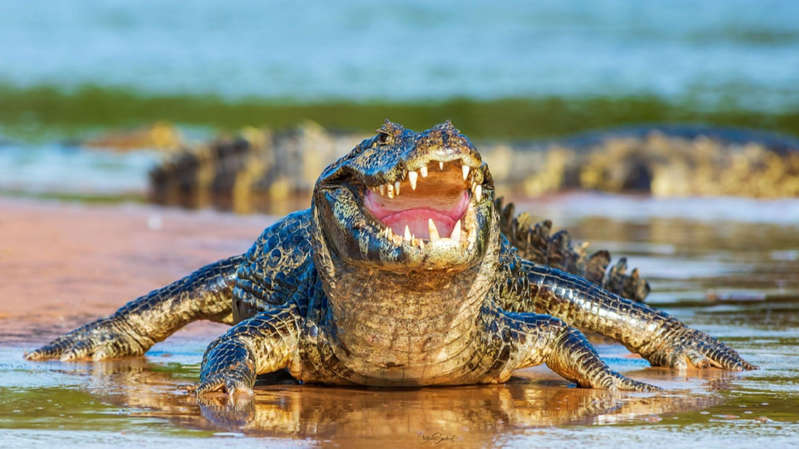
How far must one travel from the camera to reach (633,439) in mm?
3760

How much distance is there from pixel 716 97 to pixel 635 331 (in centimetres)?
2372

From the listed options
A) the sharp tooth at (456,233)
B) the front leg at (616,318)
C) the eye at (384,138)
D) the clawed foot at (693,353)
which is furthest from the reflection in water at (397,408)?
the eye at (384,138)

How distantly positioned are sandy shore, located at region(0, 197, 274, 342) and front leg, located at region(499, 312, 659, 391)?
213 centimetres

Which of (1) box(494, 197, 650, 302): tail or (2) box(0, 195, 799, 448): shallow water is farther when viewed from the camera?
(1) box(494, 197, 650, 302): tail

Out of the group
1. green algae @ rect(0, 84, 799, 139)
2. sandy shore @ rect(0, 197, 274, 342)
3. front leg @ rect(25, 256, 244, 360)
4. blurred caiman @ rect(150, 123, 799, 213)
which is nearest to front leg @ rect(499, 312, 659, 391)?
front leg @ rect(25, 256, 244, 360)

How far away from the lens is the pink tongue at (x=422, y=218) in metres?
4.20

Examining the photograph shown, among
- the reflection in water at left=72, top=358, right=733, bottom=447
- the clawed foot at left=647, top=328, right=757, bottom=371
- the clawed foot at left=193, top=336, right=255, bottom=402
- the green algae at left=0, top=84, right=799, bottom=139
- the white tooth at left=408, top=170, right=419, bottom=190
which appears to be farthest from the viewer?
the green algae at left=0, top=84, right=799, bottom=139

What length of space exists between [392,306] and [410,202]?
0.41 metres

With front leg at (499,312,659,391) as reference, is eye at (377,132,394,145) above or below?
above

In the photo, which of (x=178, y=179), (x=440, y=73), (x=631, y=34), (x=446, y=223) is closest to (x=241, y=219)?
(x=178, y=179)

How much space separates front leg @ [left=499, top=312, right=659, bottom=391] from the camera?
4.70 meters

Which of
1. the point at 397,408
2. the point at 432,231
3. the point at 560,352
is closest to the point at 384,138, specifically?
the point at 432,231

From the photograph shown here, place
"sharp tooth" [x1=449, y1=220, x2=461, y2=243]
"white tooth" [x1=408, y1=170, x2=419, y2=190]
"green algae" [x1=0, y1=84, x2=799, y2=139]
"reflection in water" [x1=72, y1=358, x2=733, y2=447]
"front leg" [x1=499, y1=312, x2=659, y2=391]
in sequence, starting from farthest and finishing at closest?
"green algae" [x1=0, y1=84, x2=799, y2=139] → "front leg" [x1=499, y1=312, x2=659, y2=391] → "sharp tooth" [x1=449, y1=220, x2=461, y2=243] → "white tooth" [x1=408, y1=170, x2=419, y2=190] → "reflection in water" [x1=72, y1=358, x2=733, y2=447]

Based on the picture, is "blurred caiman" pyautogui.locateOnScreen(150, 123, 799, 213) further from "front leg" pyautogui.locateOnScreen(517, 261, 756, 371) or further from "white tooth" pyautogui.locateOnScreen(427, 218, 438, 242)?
"white tooth" pyautogui.locateOnScreen(427, 218, 438, 242)
